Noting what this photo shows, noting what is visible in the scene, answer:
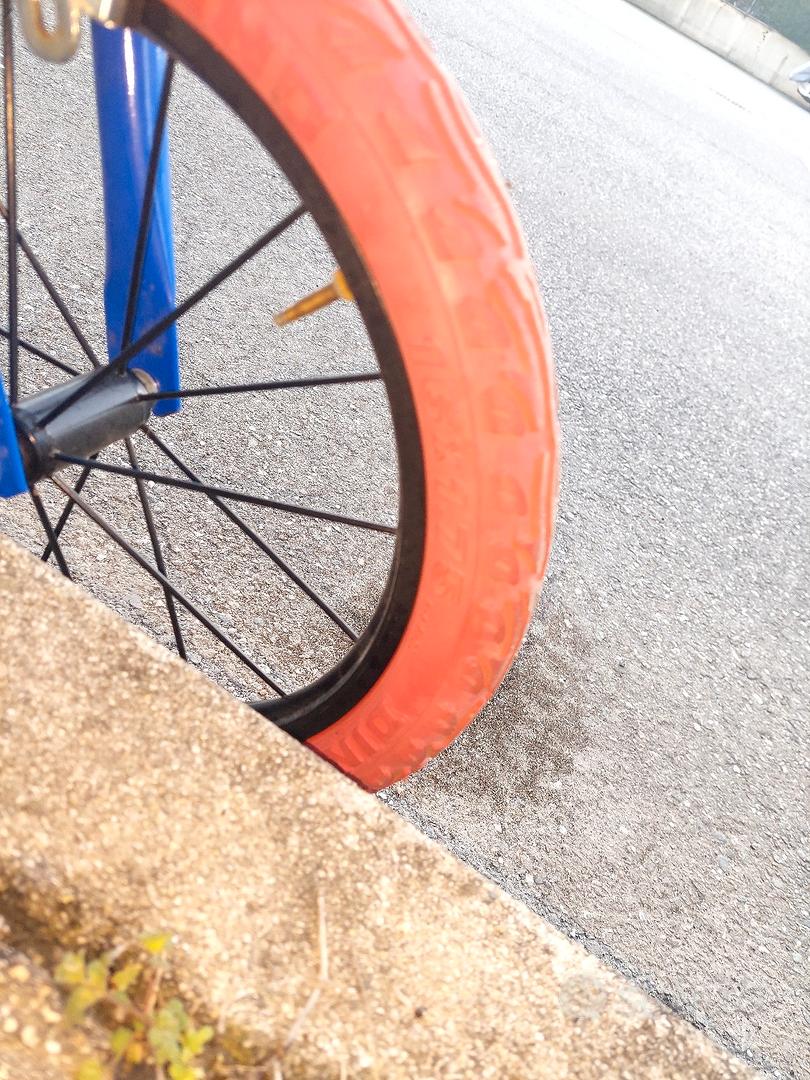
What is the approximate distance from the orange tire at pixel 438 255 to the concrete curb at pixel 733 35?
1357 centimetres

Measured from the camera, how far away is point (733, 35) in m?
13.1

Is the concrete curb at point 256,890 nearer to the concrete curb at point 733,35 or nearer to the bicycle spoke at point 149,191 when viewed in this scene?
the bicycle spoke at point 149,191

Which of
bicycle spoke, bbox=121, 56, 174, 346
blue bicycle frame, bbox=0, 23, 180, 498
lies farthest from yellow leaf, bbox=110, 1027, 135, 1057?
bicycle spoke, bbox=121, 56, 174, 346

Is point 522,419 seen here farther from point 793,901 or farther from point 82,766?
point 793,901

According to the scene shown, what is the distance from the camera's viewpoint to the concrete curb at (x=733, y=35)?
498 inches

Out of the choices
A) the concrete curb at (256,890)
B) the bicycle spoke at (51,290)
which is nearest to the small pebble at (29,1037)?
the concrete curb at (256,890)

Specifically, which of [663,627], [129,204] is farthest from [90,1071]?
[663,627]

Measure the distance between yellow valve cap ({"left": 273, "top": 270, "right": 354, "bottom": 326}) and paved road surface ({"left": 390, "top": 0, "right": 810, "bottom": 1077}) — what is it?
100 cm

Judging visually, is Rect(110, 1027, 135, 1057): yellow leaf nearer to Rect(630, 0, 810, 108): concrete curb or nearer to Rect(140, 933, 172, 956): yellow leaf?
Rect(140, 933, 172, 956): yellow leaf

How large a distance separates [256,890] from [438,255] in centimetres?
63

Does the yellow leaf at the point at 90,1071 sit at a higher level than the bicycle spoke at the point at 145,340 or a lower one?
lower

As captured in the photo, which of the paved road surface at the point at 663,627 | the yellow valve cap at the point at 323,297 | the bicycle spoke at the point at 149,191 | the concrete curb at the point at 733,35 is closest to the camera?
the yellow valve cap at the point at 323,297

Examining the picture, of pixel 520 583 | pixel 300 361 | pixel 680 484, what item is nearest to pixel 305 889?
pixel 520 583

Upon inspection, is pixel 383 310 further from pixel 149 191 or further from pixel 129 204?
pixel 129 204
